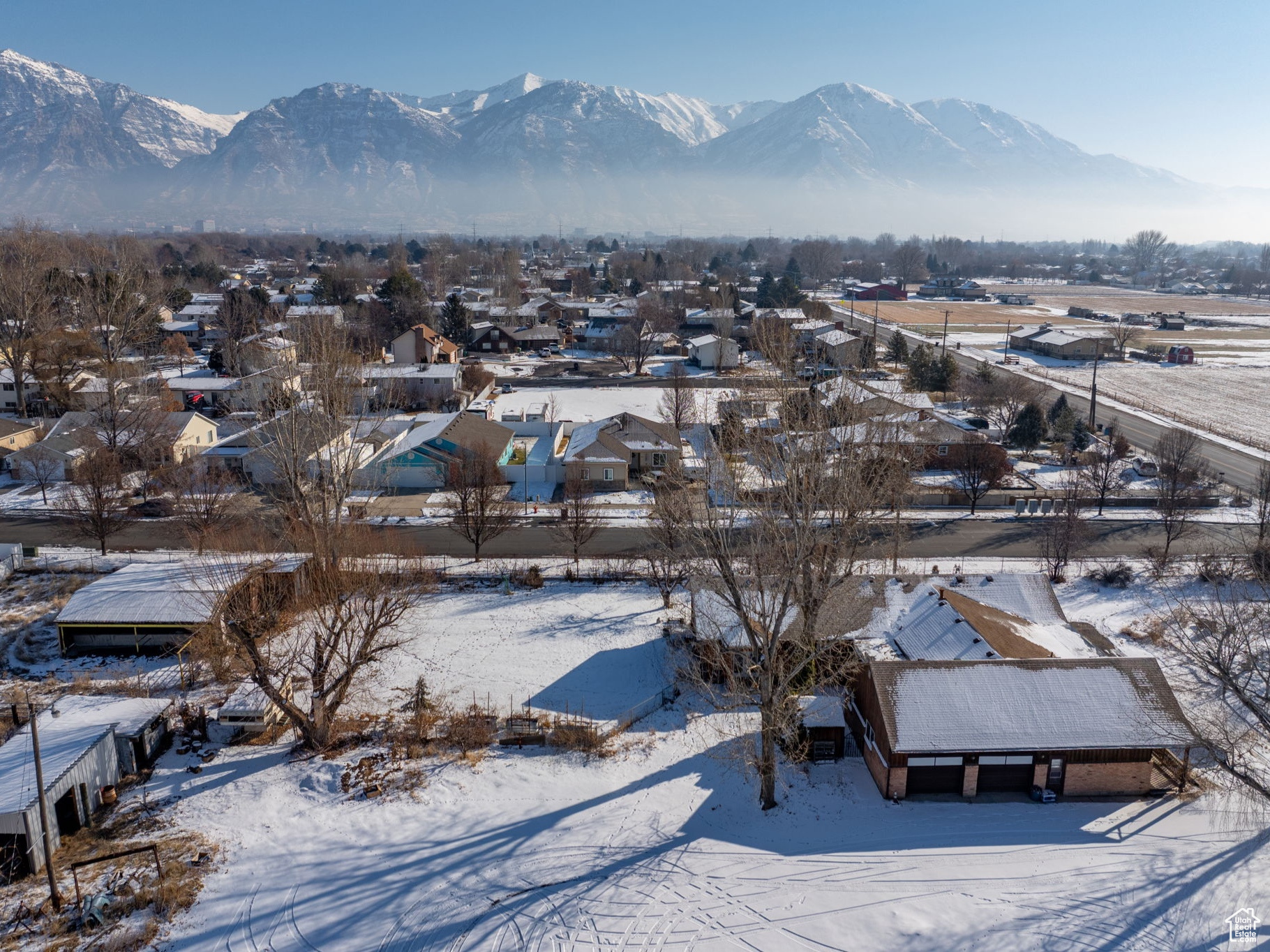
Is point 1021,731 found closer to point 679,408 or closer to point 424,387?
point 679,408

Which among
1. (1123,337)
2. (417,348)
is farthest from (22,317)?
(1123,337)

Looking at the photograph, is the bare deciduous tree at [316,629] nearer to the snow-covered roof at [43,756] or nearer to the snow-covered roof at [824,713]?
the snow-covered roof at [43,756]

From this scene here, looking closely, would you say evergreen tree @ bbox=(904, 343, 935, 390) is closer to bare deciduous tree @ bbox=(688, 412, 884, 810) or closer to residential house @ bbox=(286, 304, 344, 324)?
bare deciduous tree @ bbox=(688, 412, 884, 810)

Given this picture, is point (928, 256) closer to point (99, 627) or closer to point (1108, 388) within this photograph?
point (1108, 388)

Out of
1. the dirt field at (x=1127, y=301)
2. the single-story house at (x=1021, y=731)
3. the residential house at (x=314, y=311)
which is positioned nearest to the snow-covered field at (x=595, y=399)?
the residential house at (x=314, y=311)

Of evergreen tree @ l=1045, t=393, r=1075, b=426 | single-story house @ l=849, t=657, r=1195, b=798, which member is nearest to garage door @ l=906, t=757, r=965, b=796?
single-story house @ l=849, t=657, r=1195, b=798

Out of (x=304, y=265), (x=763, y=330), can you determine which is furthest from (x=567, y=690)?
(x=304, y=265)
